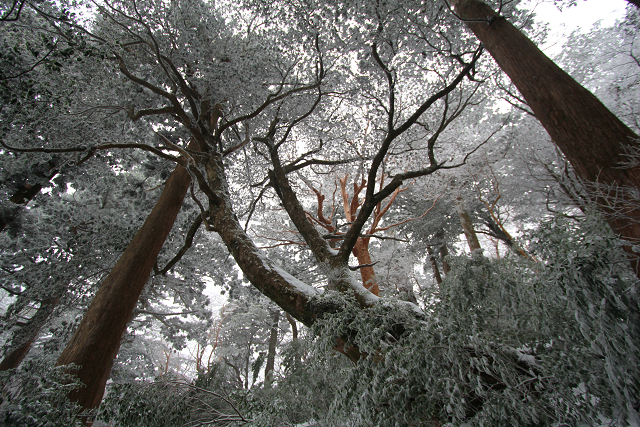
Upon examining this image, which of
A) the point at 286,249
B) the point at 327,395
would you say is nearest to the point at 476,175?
the point at 286,249

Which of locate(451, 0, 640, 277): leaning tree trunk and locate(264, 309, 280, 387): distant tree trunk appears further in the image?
locate(264, 309, 280, 387): distant tree trunk

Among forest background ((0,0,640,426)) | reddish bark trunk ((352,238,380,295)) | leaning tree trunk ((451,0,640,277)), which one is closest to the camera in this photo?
forest background ((0,0,640,426))

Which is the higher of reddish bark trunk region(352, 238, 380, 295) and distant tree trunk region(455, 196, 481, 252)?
distant tree trunk region(455, 196, 481, 252)

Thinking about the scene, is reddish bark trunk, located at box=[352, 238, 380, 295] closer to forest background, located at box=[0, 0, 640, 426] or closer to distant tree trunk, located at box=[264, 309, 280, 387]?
forest background, located at box=[0, 0, 640, 426]

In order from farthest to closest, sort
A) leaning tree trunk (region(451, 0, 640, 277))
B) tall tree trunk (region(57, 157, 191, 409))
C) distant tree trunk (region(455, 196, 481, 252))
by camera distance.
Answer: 1. distant tree trunk (region(455, 196, 481, 252))
2. tall tree trunk (region(57, 157, 191, 409))
3. leaning tree trunk (region(451, 0, 640, 277))

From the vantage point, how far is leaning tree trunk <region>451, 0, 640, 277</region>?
2506mm

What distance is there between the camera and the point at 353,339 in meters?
2.62

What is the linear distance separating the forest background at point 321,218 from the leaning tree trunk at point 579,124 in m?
0.02

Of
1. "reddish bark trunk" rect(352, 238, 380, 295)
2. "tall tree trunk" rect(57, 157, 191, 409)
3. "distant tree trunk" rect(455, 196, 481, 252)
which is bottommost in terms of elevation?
"tall tree trunk" rect(57, 157, 191, 409)

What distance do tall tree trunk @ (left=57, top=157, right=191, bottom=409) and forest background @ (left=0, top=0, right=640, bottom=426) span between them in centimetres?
3

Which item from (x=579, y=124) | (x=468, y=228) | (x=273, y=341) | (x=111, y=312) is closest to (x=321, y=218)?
(x=111, y=312)

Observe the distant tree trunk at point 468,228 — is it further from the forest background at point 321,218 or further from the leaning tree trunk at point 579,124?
the leaning tree trunk at point 579,124

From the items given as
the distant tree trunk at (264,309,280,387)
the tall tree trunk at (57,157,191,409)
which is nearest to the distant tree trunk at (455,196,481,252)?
the distant tree trunk at (264,309,280,387)

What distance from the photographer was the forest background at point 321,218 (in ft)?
5.87
